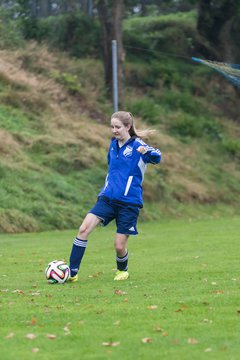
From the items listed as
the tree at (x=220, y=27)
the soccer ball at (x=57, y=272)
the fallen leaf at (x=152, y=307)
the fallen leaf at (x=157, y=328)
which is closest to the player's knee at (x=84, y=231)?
the soccer ball at (x=57, y=272)

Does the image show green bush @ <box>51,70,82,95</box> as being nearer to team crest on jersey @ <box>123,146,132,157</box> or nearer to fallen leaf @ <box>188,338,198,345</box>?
team crest on jersey @ <box>123,146,132,157</box>

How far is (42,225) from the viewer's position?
1008 inches

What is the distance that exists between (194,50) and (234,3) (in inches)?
195

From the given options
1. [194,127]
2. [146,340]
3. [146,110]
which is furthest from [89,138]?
[146,340]

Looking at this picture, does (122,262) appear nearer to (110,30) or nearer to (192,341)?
(192,341)

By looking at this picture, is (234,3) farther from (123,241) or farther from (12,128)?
(123,241)

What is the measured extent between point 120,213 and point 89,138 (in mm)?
20515

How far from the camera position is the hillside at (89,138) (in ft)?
89.8

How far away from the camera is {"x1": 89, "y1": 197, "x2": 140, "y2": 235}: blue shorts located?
40.0 feet

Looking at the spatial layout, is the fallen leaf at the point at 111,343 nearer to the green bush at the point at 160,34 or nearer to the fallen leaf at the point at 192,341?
the fallen leaf at the point at 192,341

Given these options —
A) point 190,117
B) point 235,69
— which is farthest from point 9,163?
point 190,117

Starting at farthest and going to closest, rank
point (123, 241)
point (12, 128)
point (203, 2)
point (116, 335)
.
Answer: point (203, 2) → point (12, 128) → point (123, 241) → point (116, 335)

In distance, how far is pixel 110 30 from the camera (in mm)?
38219

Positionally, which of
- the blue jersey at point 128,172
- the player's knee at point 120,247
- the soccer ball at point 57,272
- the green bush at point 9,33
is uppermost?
the blue jersey at point 128,172
